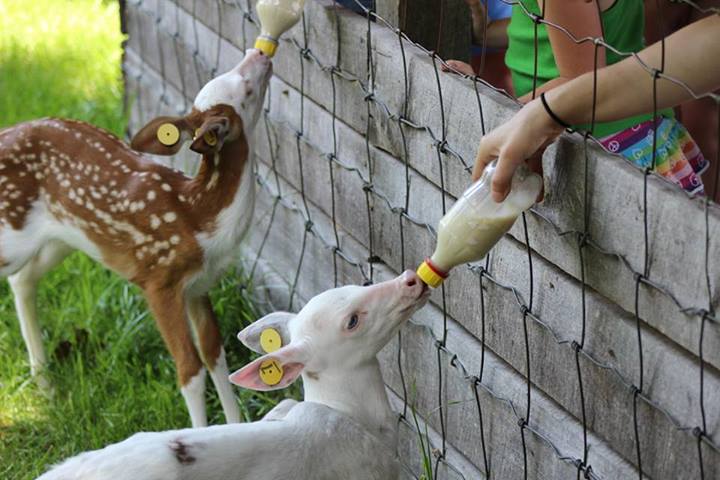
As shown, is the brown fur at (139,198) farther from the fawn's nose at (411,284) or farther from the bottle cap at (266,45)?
the fawn's nose at (411,284)

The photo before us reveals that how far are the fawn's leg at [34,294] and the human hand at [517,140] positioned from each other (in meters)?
1.67

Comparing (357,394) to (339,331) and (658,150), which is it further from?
(658,150)

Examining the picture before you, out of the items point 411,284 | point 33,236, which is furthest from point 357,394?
point 33,236

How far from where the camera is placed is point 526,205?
230 centimetres

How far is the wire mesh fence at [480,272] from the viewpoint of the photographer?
85.2 inches

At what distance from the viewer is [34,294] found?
363cm

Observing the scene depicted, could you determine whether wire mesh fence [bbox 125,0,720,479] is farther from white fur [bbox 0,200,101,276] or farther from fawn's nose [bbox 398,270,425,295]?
white fur [bbox 0,200,101,276]

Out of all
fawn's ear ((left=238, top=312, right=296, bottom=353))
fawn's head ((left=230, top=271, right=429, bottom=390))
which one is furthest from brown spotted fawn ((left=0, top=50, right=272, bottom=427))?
fawn's head ((left=230, top=271, right=429, bottom=390))

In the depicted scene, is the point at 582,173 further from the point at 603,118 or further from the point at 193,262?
the point at 193,262

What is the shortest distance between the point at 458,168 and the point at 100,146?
109 cm

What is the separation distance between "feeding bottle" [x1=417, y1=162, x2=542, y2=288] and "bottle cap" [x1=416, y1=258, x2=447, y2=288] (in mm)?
58

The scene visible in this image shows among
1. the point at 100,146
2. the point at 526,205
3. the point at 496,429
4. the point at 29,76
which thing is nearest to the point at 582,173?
the point at 526,205

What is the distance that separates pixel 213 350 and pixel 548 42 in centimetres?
119

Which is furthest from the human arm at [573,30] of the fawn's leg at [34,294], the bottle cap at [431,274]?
the fawn's leg at [34,294]
